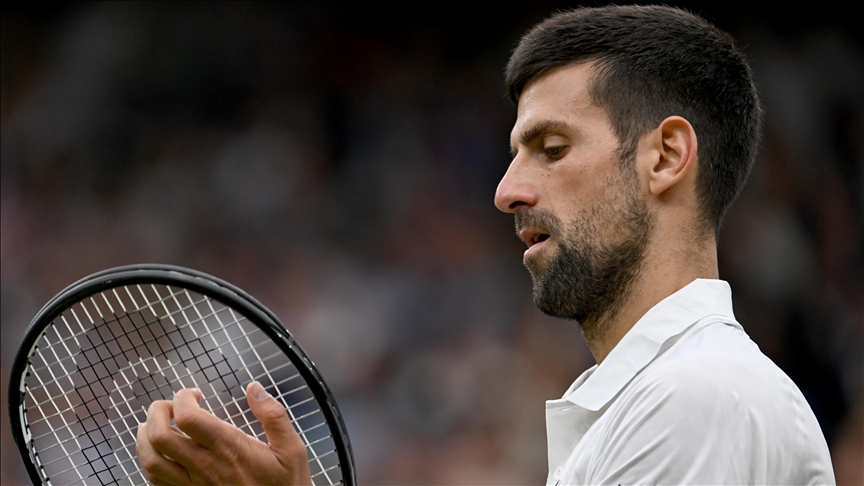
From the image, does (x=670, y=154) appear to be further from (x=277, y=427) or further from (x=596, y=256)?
(x=277, y=427)

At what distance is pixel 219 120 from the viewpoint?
3.98 metres

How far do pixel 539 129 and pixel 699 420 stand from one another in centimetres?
52

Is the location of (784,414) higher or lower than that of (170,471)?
lower

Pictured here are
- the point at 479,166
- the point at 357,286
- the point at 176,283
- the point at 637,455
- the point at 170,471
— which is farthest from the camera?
the point at 479,166

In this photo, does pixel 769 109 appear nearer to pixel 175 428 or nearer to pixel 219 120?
pixel 219 120

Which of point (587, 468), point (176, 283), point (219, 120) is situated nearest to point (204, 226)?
point (219, 120)

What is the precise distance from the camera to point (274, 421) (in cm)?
104

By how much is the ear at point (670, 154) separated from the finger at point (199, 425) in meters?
0.67

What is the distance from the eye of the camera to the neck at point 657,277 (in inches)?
45.8

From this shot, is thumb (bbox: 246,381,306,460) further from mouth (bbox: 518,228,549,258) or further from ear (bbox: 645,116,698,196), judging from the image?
ear (bbox: 645,116,698,196)

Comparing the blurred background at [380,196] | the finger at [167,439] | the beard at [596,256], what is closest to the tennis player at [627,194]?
the beard at [596,256]

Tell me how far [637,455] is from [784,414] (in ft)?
0.57

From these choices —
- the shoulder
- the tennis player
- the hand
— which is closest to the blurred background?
the tennis player

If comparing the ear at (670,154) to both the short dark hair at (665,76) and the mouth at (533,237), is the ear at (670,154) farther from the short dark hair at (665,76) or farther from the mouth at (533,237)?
the mouth at (533,237)
